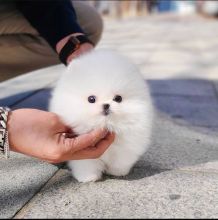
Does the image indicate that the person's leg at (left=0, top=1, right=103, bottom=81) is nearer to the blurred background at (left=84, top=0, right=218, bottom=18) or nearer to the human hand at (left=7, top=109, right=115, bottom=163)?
the human hand at (left=7, top=109, right=115, bottom=163)

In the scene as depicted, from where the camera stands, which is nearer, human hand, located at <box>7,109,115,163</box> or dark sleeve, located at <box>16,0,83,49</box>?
human hand, located at <box>7,109,115,163</box>

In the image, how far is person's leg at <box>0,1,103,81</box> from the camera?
1899 mm

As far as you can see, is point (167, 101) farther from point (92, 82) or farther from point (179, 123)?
point (92, 82)

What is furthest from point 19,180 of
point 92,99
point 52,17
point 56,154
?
point 52,17

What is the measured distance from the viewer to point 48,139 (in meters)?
1.17

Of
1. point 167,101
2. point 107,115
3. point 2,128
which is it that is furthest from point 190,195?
point 167,101

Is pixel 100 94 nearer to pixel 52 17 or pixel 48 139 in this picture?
pixel 48 139

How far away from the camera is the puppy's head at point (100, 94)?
1153 mm

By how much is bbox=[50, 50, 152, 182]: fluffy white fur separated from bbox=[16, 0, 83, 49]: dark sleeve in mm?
412

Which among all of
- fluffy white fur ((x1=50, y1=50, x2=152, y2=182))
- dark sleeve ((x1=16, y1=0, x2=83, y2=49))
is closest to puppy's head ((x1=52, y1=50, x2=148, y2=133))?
fluffy white fur ((x1=50, y1=50, x2=152, y2=182))

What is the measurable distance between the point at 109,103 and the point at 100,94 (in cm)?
4

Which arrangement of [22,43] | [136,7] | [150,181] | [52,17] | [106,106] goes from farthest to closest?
[136,7] → [22,43] → [52,17] → [150,181] → [106,106]

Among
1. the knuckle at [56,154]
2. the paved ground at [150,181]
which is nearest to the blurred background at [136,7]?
the paved ground at [150,181]

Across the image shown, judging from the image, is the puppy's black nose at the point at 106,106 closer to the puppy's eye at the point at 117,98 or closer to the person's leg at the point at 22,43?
the puppy's eye at the point at 117,98
